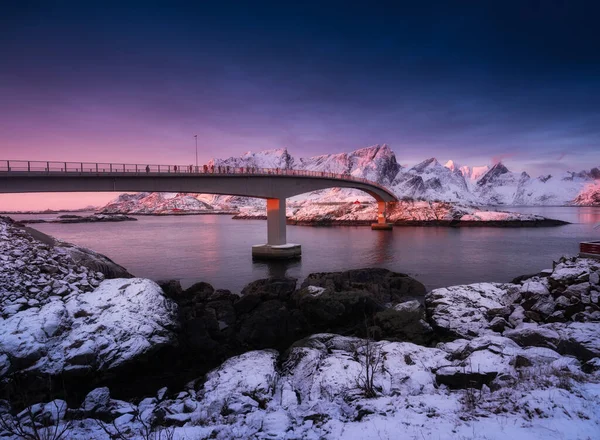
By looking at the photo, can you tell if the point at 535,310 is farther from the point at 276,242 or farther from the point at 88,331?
the point at 276,242

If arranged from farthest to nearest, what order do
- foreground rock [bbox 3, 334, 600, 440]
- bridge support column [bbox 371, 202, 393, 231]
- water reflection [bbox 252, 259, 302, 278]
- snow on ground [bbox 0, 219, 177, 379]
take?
bridge support column [bbox 371, 202, 393, 231]
water reflection [bbox 252, 259, 302, 278]
snow on ground [bbox 0, 219, 177, 379]
foreground rock [bbox 3, 334, 600, 440]

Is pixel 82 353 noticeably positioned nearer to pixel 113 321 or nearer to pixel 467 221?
pixel 113 321

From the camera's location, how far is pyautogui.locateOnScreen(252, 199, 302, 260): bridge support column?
3759 cm

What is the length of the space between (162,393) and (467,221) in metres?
99.2

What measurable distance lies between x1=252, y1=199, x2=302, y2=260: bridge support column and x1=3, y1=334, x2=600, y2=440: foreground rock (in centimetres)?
2695

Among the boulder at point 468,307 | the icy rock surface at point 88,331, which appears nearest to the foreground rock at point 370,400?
the boulder at point 468,307

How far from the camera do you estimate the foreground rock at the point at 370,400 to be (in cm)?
563

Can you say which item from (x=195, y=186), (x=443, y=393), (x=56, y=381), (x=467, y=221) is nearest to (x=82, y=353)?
(x=56, y=381)

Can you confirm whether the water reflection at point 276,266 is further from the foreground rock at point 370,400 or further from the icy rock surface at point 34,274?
the foreground rock at point 370,400

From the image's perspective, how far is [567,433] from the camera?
5.03 meters

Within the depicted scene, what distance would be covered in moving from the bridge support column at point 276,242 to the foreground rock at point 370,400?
26.9m

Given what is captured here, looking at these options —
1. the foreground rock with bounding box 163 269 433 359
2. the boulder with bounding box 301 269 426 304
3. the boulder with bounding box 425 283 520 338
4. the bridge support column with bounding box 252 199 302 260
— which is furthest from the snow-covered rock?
the bridge support column with bounding box 252 199 302 260

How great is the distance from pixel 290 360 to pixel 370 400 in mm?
3696

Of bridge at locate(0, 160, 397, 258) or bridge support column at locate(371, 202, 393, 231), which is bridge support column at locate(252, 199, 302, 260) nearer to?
bridge at locate(0, 160, 397, 258)
